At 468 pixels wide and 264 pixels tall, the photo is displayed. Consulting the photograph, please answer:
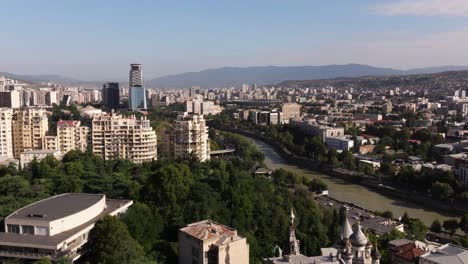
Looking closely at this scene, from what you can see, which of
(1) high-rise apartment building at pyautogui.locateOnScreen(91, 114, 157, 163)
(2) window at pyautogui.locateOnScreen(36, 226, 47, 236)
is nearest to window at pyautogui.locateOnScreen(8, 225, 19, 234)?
(2) window at pyautogui.locateOnScreen(36, 226, 47, 236)

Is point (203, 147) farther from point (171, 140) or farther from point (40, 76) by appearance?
point (40, 76)

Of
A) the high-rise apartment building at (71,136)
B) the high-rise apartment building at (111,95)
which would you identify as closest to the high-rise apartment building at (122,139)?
the high-rise apartment building at (71,136)

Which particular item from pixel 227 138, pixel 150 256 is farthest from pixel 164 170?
pixel 227 138

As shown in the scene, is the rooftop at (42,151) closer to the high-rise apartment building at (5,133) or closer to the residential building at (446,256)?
the high-rise apartment building at (5,133)

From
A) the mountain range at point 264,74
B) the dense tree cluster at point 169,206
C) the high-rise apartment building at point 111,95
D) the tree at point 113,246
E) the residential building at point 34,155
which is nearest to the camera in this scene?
the tree at point 113,246

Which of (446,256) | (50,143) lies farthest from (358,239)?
(50,143)

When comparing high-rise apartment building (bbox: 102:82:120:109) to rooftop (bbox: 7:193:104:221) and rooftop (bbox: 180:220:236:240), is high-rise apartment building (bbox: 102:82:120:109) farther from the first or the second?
rooftop (bbox: 180:220:236:240)
